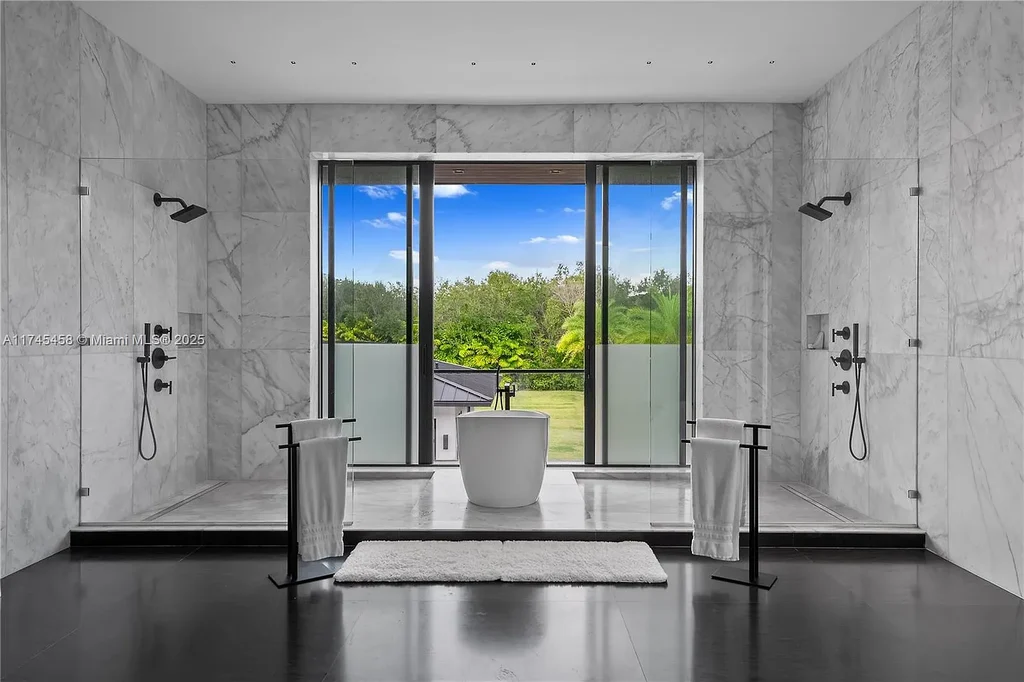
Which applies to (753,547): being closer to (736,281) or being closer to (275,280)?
(736,281)

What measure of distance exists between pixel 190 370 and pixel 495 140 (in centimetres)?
285

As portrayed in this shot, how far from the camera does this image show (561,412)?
7836 millimetres

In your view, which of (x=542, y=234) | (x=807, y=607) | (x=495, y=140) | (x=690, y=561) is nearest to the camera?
(x=807, y=607)

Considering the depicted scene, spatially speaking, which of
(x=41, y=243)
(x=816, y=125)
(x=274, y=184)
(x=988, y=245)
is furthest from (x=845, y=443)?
(x=41, y=243)

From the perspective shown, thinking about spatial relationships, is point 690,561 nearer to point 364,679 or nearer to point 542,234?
point 364,679

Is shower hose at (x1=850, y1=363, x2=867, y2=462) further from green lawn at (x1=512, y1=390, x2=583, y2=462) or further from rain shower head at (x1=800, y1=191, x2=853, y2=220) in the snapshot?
green lawn at (x1=512, y1=390, x2=583, y2=462)

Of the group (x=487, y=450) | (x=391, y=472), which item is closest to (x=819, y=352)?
(x=487, y=450)

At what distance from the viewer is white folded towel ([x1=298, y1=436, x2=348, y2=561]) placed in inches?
136

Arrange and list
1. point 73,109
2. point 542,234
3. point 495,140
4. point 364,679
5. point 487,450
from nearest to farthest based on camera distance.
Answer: point 364,679 < point 73,109 < point 487,450 < point 495,140 < point 542,234

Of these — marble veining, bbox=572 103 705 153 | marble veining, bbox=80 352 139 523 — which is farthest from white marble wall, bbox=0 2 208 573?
marble veining, bbox=572 103 705 153

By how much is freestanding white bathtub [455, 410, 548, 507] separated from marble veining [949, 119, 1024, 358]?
2.51m

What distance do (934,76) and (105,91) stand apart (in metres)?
4.82

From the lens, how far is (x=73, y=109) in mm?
4008

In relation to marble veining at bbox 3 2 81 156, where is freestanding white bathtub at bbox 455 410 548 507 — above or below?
below
